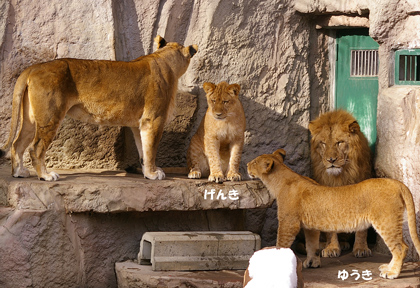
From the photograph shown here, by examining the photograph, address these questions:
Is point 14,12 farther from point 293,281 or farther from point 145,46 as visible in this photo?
point 293,281

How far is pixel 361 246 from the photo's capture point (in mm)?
7062

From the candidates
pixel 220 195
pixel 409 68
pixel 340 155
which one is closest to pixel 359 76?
pixel 409 68

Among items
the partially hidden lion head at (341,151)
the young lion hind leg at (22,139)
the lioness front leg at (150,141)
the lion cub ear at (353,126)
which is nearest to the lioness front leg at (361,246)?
the partially hidden lion head at (341,151)

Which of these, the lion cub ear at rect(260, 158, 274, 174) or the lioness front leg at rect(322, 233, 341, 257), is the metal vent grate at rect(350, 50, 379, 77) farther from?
the lion cub ear at rect(260, 158, 274, 174)

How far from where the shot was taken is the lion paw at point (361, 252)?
7004mm

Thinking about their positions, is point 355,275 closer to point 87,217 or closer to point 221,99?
point 221,99

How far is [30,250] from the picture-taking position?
6.05 meters

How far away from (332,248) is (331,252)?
0.18 feet

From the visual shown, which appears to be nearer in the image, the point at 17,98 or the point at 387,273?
the point at 387,273

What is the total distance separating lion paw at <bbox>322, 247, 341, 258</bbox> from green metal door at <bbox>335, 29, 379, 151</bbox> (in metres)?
1.35

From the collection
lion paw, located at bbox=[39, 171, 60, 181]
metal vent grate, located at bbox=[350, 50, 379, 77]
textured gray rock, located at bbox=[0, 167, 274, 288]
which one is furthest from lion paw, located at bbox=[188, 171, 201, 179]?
metal vent grate, located at bbox=[350, 50, 379, 77]

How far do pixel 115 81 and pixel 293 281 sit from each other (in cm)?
400

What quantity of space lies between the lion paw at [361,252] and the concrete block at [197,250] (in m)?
1.30

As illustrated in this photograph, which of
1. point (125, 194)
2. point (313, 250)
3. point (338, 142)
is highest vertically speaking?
point (338, 142)
